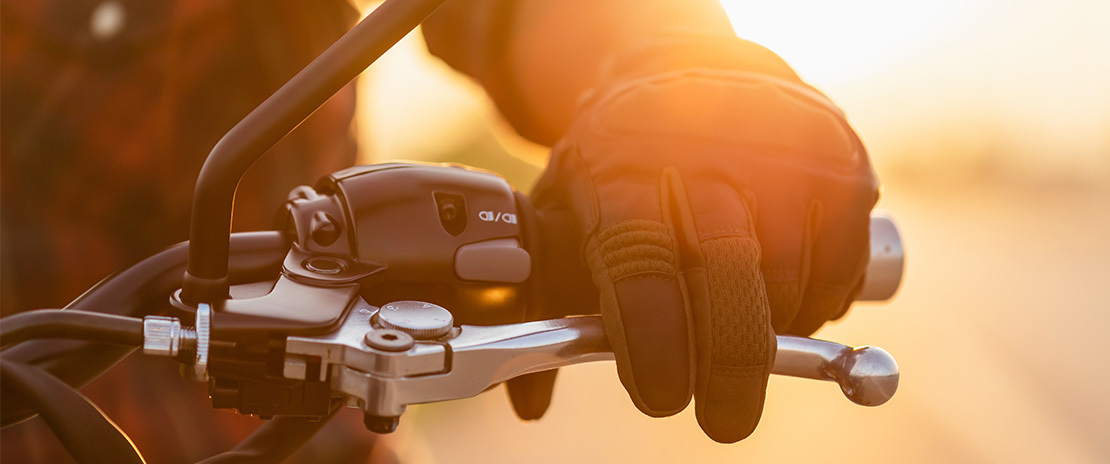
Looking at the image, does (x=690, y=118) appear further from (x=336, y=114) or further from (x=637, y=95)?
(x=336, y=114)

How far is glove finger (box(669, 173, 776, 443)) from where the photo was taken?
1.97 feet

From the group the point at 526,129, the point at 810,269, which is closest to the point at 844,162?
the point at 810,269

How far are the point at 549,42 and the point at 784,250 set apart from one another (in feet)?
1.79

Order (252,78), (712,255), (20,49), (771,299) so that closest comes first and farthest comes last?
(712,255), (771,299), (20,49), (252,78)

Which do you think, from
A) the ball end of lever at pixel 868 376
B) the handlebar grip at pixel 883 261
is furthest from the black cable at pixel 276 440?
the handlebar grip at pixel 883 261

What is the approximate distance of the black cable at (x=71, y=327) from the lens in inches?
18.7

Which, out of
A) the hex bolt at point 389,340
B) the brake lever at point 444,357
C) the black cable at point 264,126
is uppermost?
the black cable at point 264,126

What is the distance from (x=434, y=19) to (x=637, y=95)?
1.96ft

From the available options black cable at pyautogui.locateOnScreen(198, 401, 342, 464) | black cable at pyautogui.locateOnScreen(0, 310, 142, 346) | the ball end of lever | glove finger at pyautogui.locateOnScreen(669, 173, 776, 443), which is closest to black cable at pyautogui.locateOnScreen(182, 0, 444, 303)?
black cable at pyautogui.locateOnScreen(0, 310, 142, 346)

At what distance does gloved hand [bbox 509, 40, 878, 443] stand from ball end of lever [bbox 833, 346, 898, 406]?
5cm

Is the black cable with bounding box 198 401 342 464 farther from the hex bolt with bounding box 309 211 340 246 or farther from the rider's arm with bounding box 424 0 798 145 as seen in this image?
the rider's arm with bounding box 424 0 798 145

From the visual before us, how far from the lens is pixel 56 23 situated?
1.02 meters

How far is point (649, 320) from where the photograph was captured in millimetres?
594

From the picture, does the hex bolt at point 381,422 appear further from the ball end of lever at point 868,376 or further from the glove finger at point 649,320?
the ball end of lever at point 868,376
